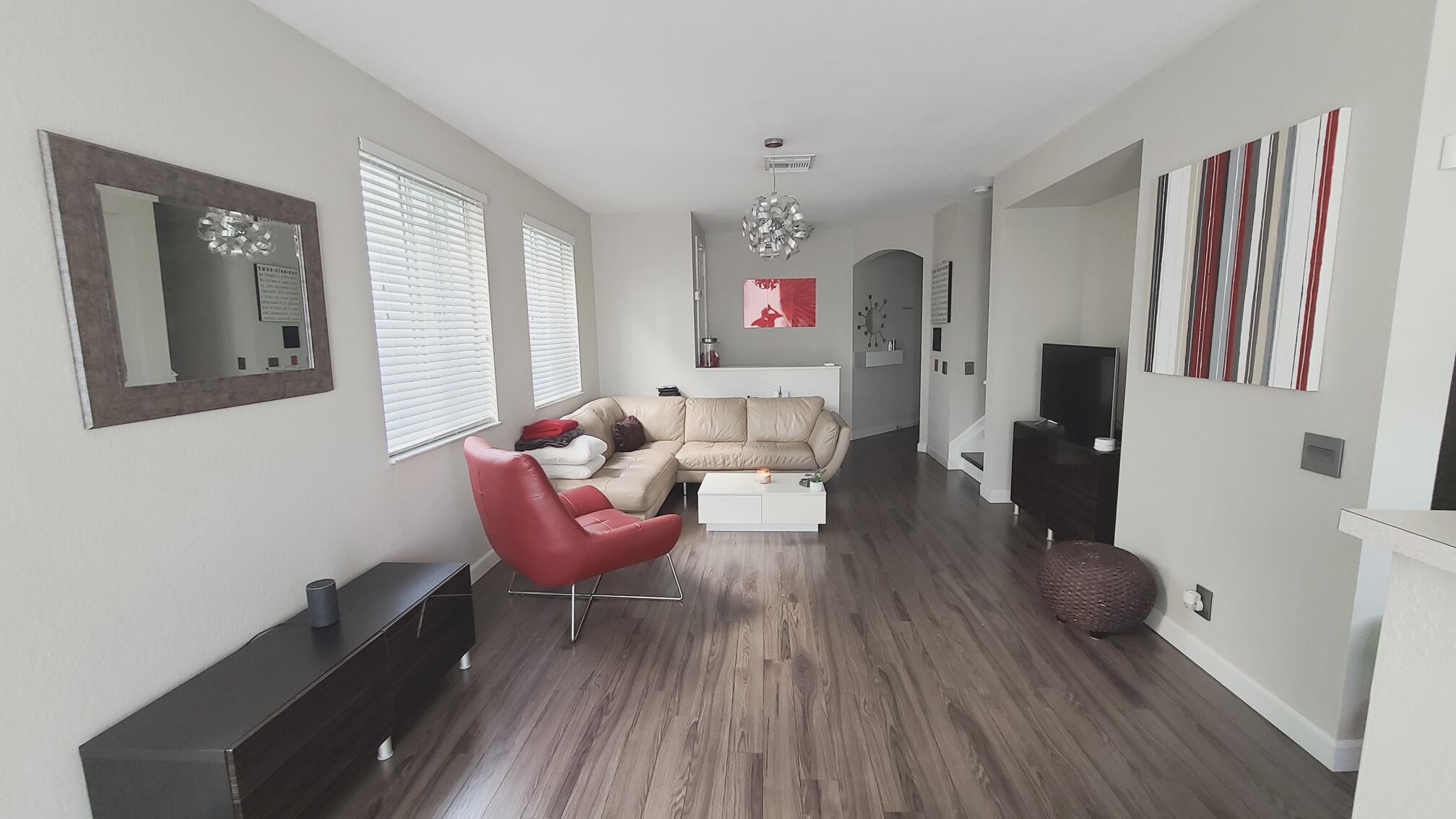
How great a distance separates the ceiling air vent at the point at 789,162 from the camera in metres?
3.92

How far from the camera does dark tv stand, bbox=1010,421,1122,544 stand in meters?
3.36

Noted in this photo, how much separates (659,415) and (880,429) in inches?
144

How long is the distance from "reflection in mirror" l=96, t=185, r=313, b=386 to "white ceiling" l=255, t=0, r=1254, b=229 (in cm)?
88

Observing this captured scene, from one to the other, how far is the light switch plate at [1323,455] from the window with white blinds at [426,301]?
12.2 ft

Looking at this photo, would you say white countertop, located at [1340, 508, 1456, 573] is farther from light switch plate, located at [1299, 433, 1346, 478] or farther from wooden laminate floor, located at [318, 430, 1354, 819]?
wooden laminate floor, located at [318, 430, 1354, 819]

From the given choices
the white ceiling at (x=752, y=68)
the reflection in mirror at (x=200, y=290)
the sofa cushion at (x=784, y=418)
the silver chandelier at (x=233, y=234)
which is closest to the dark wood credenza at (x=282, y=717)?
the reflection in mirror at (x=200, y=290)

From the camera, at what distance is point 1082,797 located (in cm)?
185

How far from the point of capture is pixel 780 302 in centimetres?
728

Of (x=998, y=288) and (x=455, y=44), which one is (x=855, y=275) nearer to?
(x=998, y=288)

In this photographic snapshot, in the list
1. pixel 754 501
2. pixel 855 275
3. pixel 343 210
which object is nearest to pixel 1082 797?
pixel 754 501

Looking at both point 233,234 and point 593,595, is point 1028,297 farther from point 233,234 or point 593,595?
point 233,234

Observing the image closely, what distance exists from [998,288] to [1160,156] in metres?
1.83

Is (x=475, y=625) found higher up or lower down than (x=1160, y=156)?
lower down

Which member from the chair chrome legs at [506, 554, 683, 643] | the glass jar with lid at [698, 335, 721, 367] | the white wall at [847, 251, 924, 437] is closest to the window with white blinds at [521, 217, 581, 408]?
the glass jar with lid at [698, 335, 721, 367]
